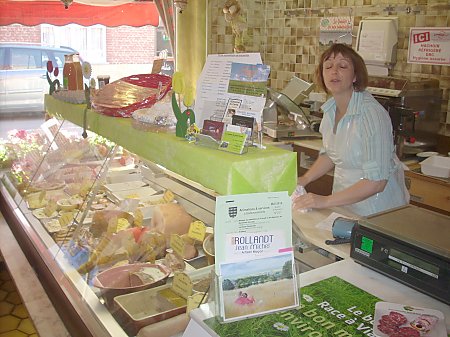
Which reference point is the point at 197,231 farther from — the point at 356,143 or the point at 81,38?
the point at 81,38

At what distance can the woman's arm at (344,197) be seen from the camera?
2447mm

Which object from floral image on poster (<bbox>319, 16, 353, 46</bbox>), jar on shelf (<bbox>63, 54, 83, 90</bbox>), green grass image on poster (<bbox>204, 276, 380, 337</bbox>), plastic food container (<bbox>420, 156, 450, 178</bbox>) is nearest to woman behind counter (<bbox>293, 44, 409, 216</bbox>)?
plastic food container (<bbox>420, 156, 450, 178</bbox>)

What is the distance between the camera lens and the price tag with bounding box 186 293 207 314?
1632 millimetres

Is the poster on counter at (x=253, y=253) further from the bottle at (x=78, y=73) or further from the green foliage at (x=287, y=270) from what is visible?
the bottle at (x=78, y=73)

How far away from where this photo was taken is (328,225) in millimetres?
2250

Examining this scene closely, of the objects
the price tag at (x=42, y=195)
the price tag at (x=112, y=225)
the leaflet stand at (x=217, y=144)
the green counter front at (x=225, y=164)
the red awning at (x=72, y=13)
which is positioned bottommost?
the price tag at (x=42, y=195)

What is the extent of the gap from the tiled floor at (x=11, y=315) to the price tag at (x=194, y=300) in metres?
2.10

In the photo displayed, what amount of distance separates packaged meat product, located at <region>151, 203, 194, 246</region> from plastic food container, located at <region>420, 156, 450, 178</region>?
2.16m

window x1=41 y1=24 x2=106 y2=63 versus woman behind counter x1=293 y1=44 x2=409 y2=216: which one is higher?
window x1=41 y1=24 x2=106 y2=63

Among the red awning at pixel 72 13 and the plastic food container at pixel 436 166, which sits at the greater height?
the red awning at pixel 72 13

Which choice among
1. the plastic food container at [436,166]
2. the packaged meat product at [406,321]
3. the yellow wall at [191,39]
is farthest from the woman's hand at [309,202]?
the yellow wall at [191,39]

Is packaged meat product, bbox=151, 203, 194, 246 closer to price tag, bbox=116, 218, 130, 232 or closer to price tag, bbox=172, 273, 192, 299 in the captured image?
price tag, bbox=116, 218, 130, 232

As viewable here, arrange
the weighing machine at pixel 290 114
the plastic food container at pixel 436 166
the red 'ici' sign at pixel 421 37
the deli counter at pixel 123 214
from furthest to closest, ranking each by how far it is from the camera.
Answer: the weighing machine at pixel 290 114 < the red 'ici' sign at pixel 421 37 < the plastic food container at pixel 436 166 < the deli counter at pixel 123 214

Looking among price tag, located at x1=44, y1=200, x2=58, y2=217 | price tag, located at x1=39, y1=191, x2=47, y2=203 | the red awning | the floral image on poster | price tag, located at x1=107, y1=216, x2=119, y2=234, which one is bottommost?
price tag, located at x1=44, y1=200, x2=58, y2=217
